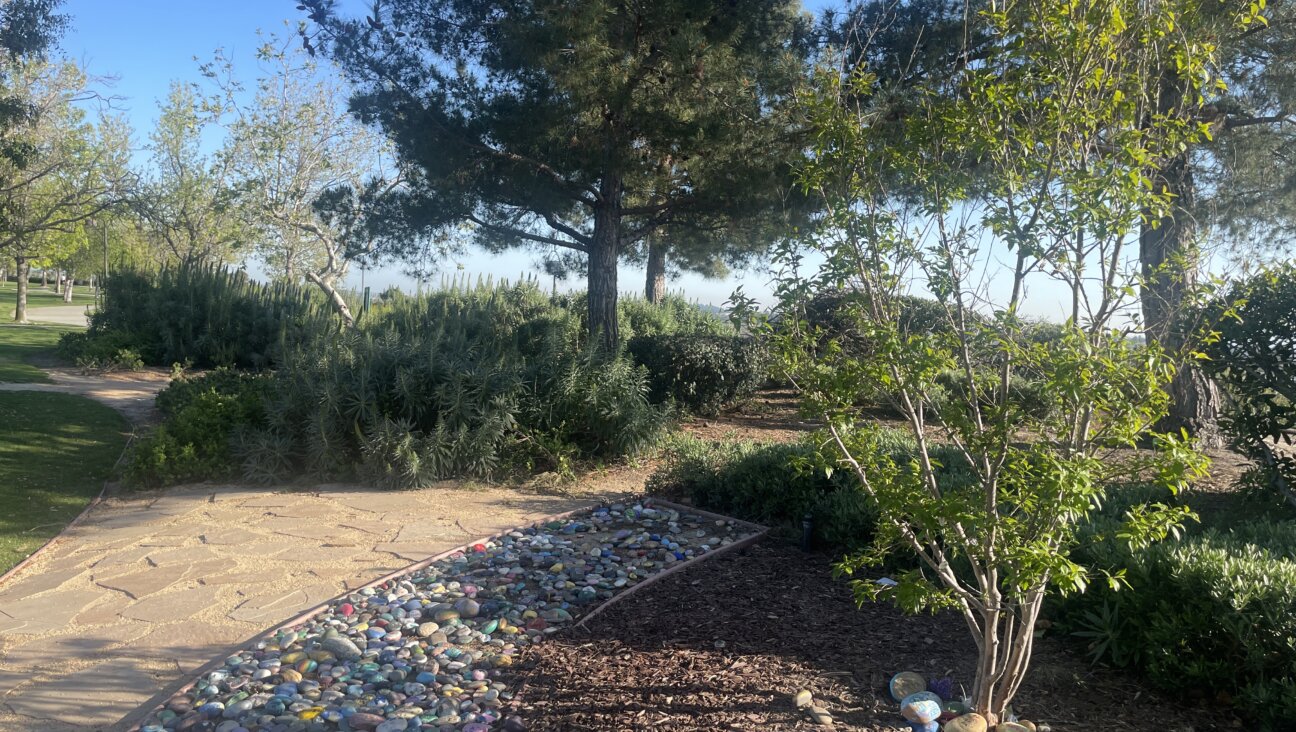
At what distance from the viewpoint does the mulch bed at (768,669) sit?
3123 millimetres

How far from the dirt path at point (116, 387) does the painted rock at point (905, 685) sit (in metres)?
9.08

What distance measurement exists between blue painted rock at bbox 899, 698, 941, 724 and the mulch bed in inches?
2.0

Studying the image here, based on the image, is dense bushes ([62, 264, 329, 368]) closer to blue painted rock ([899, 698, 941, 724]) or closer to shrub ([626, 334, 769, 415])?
shrub ([626, 334, 769, 415])

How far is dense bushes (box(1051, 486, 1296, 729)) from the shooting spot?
2.97 m

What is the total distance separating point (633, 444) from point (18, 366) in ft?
34.7

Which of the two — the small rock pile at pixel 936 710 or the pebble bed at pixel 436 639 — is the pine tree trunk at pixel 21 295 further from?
the small rock pile at pixel 936 710

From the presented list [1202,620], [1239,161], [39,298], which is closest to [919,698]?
[1202,620]

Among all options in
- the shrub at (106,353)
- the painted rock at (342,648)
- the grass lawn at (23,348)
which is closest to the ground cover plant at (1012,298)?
the painted rock at (342,648)

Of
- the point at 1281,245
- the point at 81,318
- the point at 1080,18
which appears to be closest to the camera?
the point at 1080,18

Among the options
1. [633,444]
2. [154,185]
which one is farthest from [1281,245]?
[154,185]

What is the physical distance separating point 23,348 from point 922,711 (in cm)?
1770

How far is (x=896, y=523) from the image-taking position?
2.93 meters

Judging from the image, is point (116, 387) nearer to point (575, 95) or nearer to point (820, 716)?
point (575, 95)

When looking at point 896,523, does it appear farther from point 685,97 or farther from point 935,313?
point 685,97
